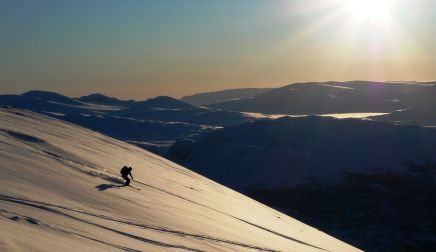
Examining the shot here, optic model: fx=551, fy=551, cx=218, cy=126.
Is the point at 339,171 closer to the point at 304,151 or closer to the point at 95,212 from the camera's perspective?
the point at 304,151

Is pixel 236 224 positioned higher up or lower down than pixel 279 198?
higher up

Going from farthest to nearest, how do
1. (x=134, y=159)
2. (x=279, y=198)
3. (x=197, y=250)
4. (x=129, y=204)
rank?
(x=279, y=198)
(x=134, y=159)
(x=129, y=204)
(x=197, y=250)

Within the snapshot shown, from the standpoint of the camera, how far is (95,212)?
8016 mm

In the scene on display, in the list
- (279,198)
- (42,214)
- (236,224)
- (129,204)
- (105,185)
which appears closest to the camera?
(42,214)

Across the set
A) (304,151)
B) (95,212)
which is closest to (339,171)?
(304,151)

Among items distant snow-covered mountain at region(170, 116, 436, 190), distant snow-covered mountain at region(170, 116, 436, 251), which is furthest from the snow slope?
distant snow-covered mountain at region(170, 116, 436, 190)

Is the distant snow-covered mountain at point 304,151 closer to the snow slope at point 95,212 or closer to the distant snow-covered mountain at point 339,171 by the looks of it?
the distant snow-covered mountain at point 339,171

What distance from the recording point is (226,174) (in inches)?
3231

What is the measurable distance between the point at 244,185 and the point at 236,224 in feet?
214

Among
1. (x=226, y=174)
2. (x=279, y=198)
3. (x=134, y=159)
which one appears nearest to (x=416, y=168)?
(x=279, y=198)

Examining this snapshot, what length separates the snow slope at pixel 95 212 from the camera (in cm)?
584

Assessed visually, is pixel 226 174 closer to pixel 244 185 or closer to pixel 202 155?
pixel 244 185

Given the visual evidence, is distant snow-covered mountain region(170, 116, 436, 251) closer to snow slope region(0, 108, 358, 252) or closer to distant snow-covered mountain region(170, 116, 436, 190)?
distant snow-covered mountain region(170, 116, 436, 190)

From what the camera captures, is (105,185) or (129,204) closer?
(129,204)
